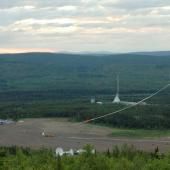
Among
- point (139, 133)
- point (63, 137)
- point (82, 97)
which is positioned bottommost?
point (139, 133)

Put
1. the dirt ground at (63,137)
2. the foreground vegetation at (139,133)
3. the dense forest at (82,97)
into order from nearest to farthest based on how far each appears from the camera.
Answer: the dirt ground at (63,137)
the foreground vegetation at (139,133)
the dense forest at (82,97)

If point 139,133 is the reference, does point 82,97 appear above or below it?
above

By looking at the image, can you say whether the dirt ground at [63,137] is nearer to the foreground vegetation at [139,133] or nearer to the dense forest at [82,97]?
the foreground vegetation at [139,133]

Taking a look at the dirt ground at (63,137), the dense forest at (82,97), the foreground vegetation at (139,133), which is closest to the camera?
the dirt ground at (63,137)

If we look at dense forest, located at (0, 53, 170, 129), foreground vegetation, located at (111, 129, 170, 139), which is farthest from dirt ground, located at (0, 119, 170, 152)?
dense forest, located at (0, 53, 170, 129)

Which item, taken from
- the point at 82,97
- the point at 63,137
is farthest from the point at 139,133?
the point at 82,97

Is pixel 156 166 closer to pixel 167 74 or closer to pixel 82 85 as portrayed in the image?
pixel 82 85

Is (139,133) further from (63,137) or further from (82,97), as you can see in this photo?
(82,97)

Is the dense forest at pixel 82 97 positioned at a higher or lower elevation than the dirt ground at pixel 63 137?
higher

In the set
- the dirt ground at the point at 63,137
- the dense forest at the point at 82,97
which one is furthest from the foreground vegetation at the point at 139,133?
the dense forest at the point at 82,97

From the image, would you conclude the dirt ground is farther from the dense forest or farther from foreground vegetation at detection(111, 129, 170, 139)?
the dense forest
